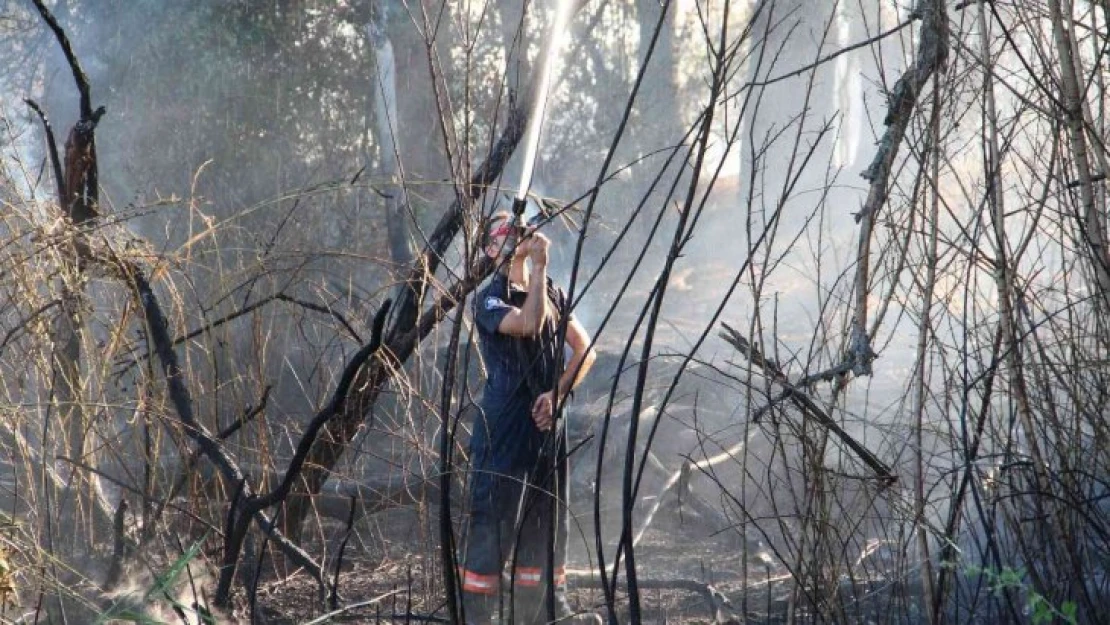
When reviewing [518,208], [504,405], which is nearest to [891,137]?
[518,208]

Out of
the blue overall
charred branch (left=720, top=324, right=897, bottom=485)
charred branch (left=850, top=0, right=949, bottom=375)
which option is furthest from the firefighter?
charred branch (left=720, top=324, right=897, bottom=485)

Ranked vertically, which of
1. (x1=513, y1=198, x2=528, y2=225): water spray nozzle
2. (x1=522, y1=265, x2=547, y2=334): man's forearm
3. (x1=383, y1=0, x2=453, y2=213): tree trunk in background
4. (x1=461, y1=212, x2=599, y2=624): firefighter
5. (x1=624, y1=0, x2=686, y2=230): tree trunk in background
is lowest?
(x1=461, y1=212, x2=599, y2=624): firefighter

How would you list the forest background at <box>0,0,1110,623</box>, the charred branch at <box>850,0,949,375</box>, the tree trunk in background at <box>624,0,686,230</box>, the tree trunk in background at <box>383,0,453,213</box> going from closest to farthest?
the forest background at <box>0,0,1110,623</box> < the charred branch at <box>850,0,949,375</box> < the tree trunk in background at <box>383,0,453,213</box> < the tree trunk in background at <box>624,0,686,230</box>

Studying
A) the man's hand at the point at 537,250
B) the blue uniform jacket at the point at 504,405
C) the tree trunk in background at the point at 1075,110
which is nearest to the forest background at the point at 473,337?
the tree trunk in background at the point at 1075,110

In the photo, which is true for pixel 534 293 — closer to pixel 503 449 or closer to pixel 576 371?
pixel 503 449

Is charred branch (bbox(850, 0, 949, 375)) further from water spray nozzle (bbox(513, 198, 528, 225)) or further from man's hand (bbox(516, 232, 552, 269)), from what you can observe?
man's hand (bbox(516, 232, 552, 269))

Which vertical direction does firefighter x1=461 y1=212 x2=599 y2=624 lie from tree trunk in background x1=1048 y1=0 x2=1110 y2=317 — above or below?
below

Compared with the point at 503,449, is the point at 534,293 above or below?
above

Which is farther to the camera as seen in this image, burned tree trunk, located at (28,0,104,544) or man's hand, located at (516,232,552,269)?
man's hand, located at (516,232,552,269)

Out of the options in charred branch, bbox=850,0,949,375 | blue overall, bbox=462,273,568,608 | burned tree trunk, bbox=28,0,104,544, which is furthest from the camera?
blue overall, bbox=462,273,568,608

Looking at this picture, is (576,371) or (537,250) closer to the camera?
(576,371)

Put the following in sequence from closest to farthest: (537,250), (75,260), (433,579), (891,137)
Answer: (891,137), (75,260), (433,579), (537,250)

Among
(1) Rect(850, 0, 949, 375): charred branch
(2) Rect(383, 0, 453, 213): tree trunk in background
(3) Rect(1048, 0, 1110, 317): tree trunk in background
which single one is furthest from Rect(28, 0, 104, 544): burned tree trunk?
(2) Rect(383, 0, 453, 213): tree trunk in background

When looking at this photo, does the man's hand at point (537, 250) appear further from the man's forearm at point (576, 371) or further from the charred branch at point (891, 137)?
the charred branch at point (891, 137)
